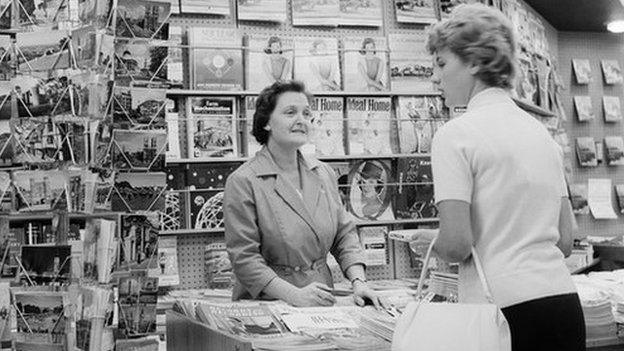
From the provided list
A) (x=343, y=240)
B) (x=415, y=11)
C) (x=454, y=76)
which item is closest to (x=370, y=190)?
(x=415, y=11)

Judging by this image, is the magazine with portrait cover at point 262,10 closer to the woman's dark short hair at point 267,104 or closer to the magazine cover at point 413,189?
the magazine cover at point 413,189

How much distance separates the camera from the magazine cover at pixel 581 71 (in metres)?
7.52

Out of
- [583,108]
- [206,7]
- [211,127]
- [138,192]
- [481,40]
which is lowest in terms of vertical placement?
[138,192]

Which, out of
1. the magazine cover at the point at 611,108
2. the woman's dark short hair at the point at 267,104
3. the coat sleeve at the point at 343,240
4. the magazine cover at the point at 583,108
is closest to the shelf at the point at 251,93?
the woman's dark short hair at the point at 267,104

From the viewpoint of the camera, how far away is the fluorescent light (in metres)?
7.27

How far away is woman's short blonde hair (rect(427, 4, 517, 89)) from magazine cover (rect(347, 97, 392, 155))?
138 inches

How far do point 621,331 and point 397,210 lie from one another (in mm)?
2994

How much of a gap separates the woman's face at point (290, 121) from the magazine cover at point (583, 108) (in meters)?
4.53

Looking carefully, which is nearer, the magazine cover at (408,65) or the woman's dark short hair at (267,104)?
the woman's dark short hair at (267,104)

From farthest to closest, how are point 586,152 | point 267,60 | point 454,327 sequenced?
Result: point 586,152
point 267,60
point 454,327

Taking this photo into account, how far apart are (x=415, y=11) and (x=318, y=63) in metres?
0.84

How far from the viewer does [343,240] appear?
3.54 metres

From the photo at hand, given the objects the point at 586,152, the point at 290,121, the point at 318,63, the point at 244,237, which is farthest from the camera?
the point at 586,152

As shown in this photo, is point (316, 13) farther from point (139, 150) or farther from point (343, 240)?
point (139, 150)
